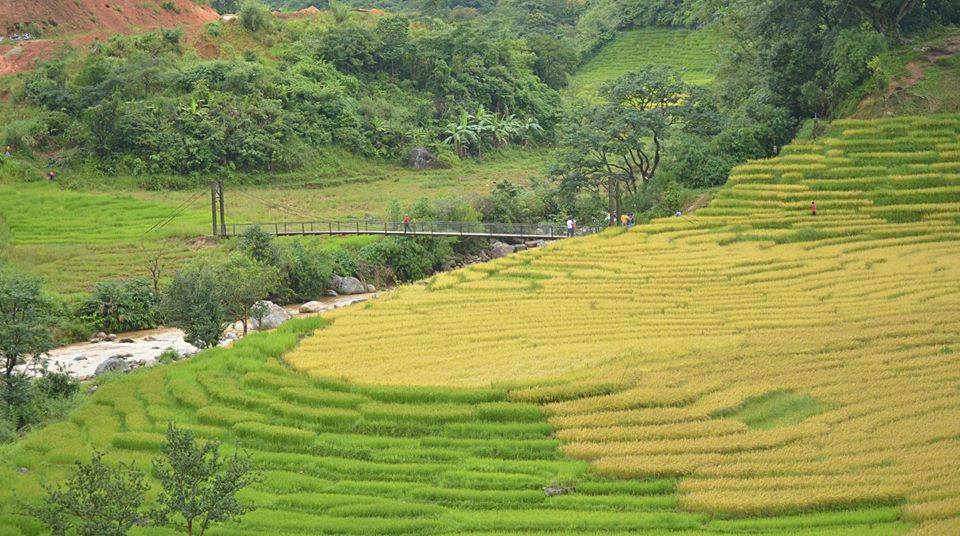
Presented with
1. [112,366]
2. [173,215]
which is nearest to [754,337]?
[112,366]

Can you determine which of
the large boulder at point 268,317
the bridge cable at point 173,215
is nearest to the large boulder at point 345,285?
the large boulder at point 268,317

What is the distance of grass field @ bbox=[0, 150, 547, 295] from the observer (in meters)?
54.6

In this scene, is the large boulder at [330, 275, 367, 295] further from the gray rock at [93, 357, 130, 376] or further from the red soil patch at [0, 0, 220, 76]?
the red soil patch at [0, 0, 220, 76]

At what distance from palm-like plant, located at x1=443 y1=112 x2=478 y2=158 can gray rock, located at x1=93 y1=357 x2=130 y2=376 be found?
42623 mm

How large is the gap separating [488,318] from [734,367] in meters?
9.24

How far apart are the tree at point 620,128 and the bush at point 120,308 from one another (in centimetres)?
2021

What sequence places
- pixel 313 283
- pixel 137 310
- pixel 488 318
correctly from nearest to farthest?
pixel 488 318 → pixel 137 310 → pixel 313 283

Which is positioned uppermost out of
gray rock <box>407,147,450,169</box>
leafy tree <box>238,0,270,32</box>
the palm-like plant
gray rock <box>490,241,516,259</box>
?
leafy tree <box>238,0,270,32</box>

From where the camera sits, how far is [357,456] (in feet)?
89.8

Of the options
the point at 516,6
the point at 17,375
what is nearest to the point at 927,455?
the point at 17,375

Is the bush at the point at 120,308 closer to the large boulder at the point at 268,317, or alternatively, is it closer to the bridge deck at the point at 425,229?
the large boulder at the point at 268,317

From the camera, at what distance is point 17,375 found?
114 feet

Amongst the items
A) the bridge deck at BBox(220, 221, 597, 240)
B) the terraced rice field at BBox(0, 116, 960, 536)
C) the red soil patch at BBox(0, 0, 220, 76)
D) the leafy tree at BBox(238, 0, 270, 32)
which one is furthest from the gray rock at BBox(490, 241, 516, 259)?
the red soil patch at BBox(0, 0, 220, 76)

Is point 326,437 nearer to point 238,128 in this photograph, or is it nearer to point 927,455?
point 927,455
